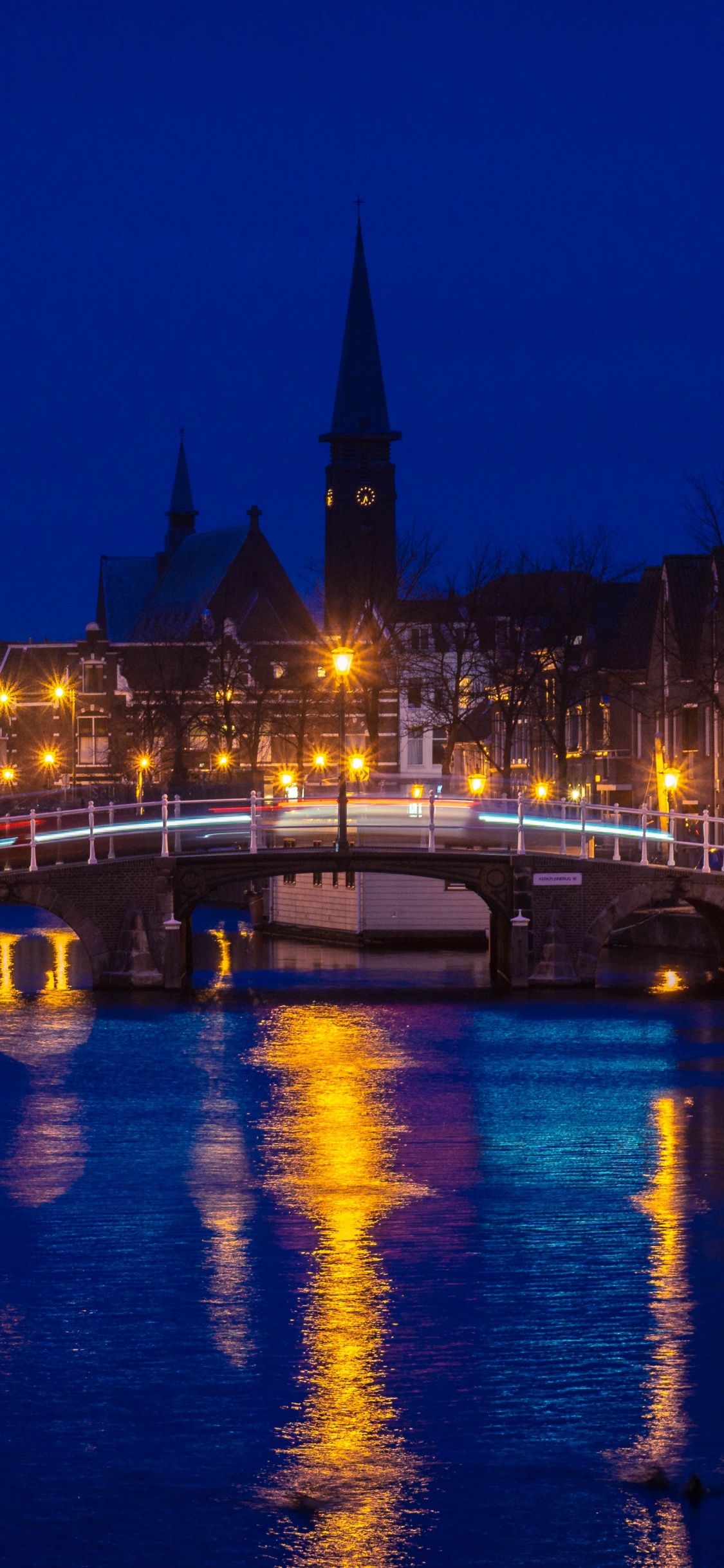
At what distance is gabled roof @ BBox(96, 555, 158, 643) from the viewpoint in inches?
6334

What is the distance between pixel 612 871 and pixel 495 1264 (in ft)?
73.9

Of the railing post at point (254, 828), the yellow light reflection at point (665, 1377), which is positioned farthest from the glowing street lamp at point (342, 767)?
the yellow light reflection at point (665, 1377)

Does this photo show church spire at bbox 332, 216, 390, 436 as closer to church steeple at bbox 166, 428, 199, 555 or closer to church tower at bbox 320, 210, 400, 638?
church tower at bbox 320, 210, 400, 638

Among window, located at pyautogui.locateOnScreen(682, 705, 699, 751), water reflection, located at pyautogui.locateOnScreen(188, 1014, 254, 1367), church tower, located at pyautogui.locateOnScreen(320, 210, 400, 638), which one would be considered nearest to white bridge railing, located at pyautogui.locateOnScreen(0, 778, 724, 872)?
water reflection, located at pyautogui.locateOnScreen(188, 1014, 254, 1367)

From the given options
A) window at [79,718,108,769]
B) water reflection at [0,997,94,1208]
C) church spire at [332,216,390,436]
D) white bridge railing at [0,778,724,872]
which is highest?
church spire at [332,216,390,436]

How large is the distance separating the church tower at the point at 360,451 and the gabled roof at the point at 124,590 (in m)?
41.2

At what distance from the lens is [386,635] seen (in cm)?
7975

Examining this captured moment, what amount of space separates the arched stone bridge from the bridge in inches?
1.0

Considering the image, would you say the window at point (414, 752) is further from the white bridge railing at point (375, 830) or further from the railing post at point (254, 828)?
the railing post at point (254, 828)

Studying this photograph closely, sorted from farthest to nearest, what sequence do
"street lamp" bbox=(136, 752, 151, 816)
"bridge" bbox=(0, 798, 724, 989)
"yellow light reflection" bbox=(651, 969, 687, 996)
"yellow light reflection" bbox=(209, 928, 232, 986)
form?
"street lamp" bbox=(136, 752, 151, 816) → "yellow light reflection" bbox=(209, 928, 232, 986) → "yellow light reflection" bbox=(651, 969, 687, 996) → "bridge" bbox=(0, 798, 724, 989)

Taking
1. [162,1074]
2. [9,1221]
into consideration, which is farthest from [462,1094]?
[9,1221]

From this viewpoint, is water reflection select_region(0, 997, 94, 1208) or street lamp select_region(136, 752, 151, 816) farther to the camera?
street lamp select_region(136, 752, 151, 816)

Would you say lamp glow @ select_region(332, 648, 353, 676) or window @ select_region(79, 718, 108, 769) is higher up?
window @ select_region(79, 718, 108, 769)

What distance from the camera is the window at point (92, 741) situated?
126 metres
